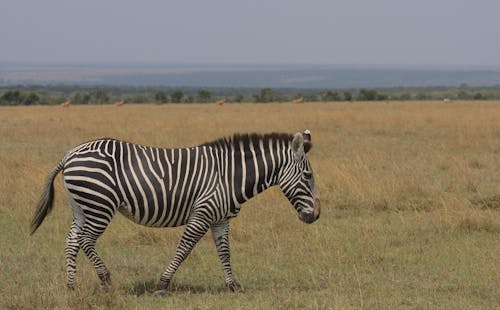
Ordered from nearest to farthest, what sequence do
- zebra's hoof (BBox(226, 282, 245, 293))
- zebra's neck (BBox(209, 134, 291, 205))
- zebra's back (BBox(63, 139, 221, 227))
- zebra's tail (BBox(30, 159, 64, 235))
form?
zebra's back (BBox(63, 139, 221, 227)), zebra's neck (BBox(209, 134, 291, 205)), zebra's hoof (BBox(226, 282, 245, 293)), zebra's tail (BBox(30, 159, 64, 235))

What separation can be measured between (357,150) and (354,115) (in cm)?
985

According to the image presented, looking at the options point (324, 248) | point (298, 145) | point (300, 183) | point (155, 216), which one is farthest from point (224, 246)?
point (324, 248)

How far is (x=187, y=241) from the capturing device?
6.72m

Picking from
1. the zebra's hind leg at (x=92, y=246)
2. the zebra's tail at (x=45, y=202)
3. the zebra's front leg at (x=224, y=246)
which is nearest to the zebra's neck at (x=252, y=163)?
the zebra's front leg at (x=224, y=246)

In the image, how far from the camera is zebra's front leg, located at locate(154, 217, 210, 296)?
668cm

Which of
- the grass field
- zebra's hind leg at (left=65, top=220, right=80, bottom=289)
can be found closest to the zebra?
zebra's hind leg at (left=65, top=220, right=80, bottom=289)

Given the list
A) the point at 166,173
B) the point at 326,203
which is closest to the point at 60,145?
the point at 326,203

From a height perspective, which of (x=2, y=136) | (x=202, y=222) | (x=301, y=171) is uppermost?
(x=301, y=171)

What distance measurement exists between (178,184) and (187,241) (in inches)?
19.6

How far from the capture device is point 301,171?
6.82 metres

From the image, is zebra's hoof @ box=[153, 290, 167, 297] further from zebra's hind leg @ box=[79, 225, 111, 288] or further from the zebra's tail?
the zebra's tail

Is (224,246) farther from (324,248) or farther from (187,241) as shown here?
(324,248)

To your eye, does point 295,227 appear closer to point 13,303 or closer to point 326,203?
point 326,203

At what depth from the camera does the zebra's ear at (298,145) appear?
6.75m
